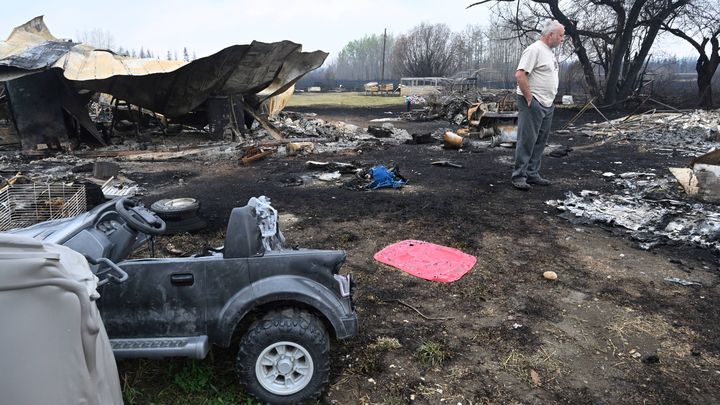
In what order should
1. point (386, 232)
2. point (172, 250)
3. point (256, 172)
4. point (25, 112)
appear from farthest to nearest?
point (25, 112), point (256, 172), point (386, 232), point (172, 250)

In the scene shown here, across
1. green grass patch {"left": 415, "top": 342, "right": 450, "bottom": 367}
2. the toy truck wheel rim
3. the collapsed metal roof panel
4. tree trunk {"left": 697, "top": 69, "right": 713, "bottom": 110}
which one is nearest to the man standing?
green grass patch {"left": 415, "top": 342, "right": 450, "bottom": 367}

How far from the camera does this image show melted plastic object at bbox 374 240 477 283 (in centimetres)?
404

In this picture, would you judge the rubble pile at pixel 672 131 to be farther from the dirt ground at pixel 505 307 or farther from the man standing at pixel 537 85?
the man standing at pixel 537 85

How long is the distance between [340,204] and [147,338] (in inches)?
156

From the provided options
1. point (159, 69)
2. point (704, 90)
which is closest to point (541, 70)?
point (159, 69)

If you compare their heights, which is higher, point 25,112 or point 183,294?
point 25,112

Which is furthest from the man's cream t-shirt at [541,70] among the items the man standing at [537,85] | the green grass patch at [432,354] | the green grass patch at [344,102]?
the green grass patch at [344,102]

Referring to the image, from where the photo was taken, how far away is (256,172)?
28.5ft

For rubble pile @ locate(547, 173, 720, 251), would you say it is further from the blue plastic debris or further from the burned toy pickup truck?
the burned toy pickup truck

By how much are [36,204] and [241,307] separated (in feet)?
13.1

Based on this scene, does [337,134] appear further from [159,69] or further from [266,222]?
[266,222]

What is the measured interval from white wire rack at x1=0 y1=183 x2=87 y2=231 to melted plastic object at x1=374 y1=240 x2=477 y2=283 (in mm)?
3534

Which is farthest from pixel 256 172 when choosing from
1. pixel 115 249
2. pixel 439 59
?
pixel 439 59

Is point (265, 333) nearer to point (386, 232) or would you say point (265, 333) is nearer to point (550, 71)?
point (386, 232)
